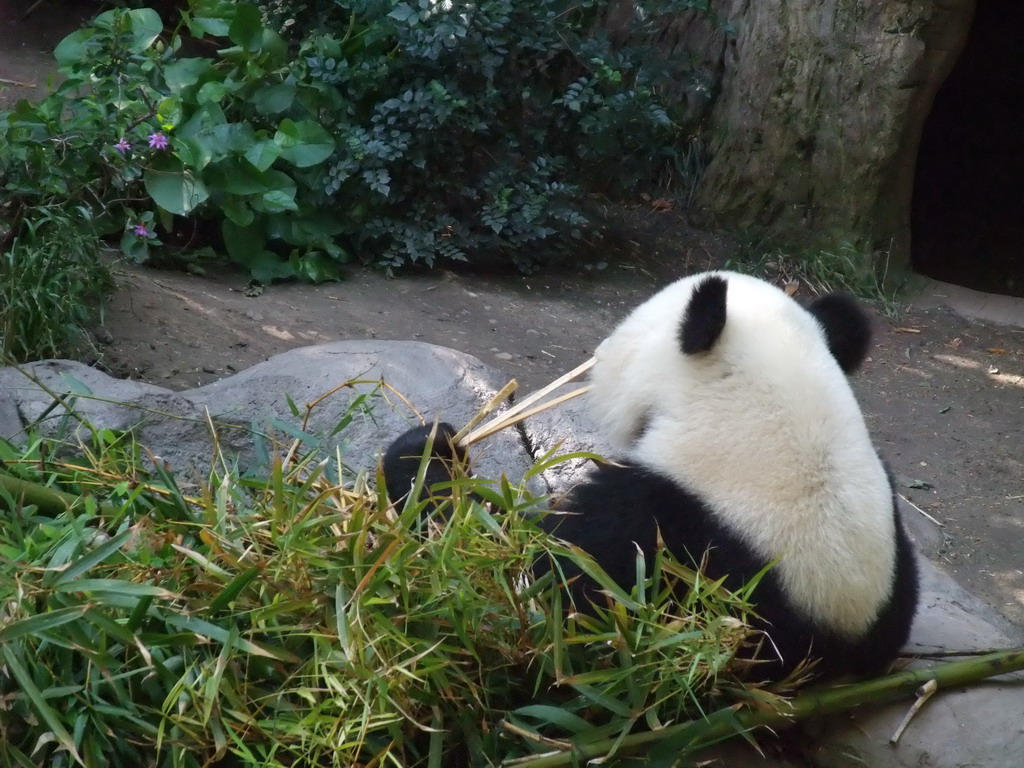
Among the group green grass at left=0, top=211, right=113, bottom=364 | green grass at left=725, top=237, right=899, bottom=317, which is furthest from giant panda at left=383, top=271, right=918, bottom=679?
green grass at left=725, top=237, right=899, bottom=317

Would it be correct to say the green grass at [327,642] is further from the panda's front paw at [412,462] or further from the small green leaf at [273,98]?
the small green leaf at [273,98]

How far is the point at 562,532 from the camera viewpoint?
252 centimetres

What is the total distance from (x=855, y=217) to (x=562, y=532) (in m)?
5.25

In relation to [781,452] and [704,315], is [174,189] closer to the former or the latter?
[704,315]

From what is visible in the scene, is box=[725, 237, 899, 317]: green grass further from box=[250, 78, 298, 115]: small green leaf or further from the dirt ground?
box=[250, 78, 298, 115]: small green leaf

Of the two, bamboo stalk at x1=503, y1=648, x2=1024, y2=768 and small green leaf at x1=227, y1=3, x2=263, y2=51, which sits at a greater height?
small green leaf at x1=227, y1=3, x2=263, y2=51

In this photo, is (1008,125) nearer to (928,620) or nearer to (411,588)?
(928,620)

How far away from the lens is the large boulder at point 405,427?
242cm

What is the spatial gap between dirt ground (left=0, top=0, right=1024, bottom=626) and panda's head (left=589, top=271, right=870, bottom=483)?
6.83 feet

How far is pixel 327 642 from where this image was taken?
82.7 inches

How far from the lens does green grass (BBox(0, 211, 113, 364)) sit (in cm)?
422

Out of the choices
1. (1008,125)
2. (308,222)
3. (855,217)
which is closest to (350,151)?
(308,222)

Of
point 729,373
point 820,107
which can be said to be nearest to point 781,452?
point 729,373

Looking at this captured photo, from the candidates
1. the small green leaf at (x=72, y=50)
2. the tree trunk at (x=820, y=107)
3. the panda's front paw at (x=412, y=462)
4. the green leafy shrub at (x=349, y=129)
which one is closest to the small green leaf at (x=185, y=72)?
the green leafy shrub at (x=349, y=129)
